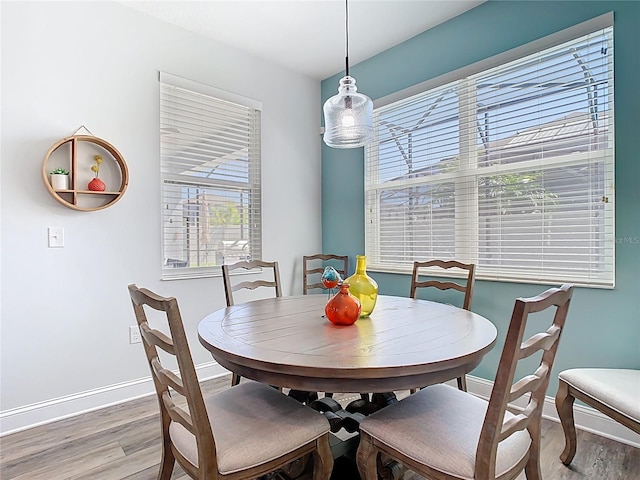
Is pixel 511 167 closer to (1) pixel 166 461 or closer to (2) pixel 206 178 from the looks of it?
(2) pixel 206 178

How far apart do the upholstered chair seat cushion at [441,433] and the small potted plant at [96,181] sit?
206 cm

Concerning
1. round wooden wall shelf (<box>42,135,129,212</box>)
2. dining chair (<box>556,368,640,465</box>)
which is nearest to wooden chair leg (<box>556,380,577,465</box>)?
dining chair (<box>556,368,640,465</box>)

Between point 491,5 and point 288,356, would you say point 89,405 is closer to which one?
point 288,356

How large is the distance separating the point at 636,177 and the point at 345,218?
2136mm

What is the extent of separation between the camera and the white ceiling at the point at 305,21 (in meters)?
2.48

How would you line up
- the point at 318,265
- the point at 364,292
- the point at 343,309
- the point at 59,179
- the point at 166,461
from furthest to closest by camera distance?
the point at 318,265
the point at 59,179
the point at 364,292
the point at 343,309
the point at 166,461

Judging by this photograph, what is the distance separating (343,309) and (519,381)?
26.5 inches

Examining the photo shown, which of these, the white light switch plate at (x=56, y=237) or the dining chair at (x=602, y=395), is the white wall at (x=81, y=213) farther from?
the dining chair at (x=602, y=395)

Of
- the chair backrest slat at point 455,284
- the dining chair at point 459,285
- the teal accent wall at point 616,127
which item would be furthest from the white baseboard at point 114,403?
the chair backrest slat at point 455,284

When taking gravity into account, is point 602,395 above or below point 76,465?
above

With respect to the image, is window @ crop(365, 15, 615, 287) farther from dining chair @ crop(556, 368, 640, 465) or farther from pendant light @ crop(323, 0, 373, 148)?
pendant light @ crop(323, 0, 373, 148)

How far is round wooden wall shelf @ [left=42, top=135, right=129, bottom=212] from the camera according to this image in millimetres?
2180

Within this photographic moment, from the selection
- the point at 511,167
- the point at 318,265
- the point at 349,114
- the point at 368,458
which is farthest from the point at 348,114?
the point at 318,265

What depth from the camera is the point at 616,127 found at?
195 centimetres
